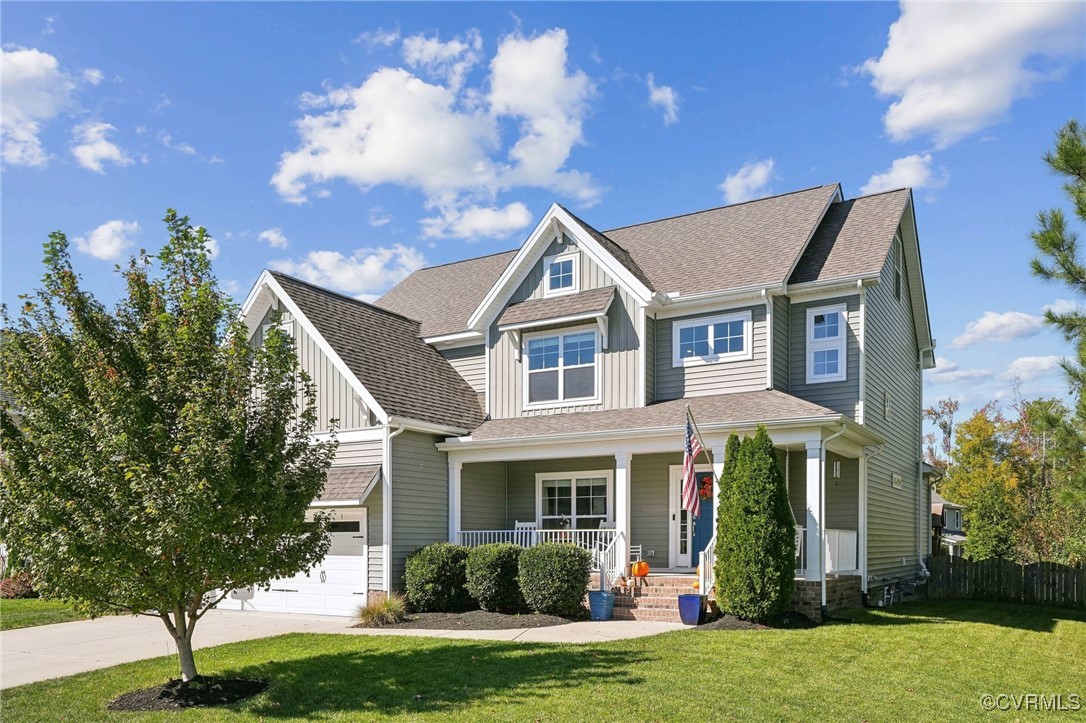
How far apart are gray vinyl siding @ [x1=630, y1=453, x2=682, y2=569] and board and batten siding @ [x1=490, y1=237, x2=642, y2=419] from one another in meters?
1.54

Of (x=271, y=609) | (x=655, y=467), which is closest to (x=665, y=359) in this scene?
(x=655, y=467)

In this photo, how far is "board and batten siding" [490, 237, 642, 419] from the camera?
57.2 ft

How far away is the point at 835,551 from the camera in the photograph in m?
15.0

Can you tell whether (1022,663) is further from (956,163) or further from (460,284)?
(460,284)

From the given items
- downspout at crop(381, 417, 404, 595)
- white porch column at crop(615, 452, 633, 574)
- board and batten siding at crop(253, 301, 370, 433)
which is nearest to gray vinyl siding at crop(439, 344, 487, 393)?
board and batten siding at crop(253, 301, 370, 433)

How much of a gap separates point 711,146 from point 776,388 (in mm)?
5143

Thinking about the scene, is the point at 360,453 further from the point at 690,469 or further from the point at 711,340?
the point at 711,340

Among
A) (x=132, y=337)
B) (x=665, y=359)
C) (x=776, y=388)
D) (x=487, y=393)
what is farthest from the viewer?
(x=487, y=393)

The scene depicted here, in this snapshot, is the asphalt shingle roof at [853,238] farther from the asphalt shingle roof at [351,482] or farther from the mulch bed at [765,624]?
the asphalt shingle roof at [351,482]

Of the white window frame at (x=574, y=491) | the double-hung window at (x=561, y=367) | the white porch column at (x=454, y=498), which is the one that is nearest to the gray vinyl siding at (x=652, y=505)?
the white window frame at (x=574, y=491)

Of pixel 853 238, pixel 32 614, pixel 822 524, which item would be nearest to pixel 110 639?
pixel 32 614

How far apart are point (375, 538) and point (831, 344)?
Answer: 32.2 feet

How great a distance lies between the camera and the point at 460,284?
23.1 meters

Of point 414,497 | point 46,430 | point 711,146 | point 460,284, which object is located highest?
point 711,146
